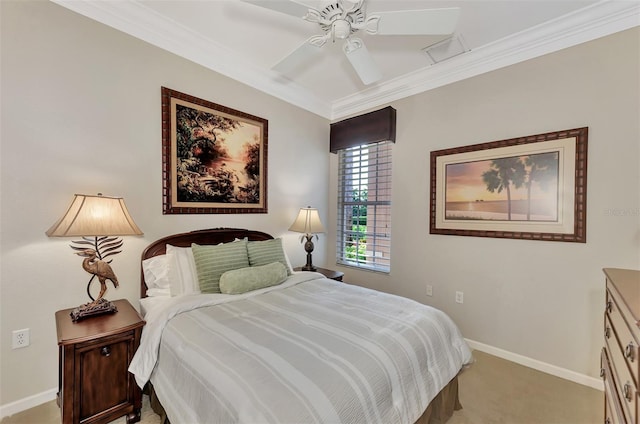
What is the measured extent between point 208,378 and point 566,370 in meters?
2.74

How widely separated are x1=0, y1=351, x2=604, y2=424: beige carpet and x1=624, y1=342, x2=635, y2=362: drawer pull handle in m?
1.03

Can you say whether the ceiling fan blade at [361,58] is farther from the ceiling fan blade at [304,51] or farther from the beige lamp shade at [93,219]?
the beige lamp shade at [93,219]

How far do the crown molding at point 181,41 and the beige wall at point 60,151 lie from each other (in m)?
0.07

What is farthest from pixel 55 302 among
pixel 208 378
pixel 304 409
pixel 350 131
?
pixel 350 131

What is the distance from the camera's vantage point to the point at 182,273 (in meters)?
2.09

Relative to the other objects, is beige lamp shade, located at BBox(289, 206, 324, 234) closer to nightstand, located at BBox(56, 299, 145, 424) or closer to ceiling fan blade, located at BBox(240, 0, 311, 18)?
nightstand, located at BBox(56, 299, 145, 424)

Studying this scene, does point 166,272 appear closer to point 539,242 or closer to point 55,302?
point 55,302

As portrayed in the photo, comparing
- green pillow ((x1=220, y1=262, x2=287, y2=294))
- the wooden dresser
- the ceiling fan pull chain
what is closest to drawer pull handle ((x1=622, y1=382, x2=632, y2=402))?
the wooden dresser

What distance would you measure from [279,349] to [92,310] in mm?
1346

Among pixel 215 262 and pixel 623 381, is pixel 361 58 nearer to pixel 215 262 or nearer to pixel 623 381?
pixel 215 262

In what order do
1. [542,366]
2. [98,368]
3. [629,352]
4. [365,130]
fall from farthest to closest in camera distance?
[365,130] < [542,366] < [98,368] < [629,352]

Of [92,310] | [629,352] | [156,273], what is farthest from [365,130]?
[92,310]

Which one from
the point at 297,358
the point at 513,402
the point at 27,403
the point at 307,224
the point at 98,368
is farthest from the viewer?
the point at 307,224

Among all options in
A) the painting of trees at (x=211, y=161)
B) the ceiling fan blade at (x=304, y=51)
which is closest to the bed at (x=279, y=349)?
the painting of trees at (x=211, y=161)
